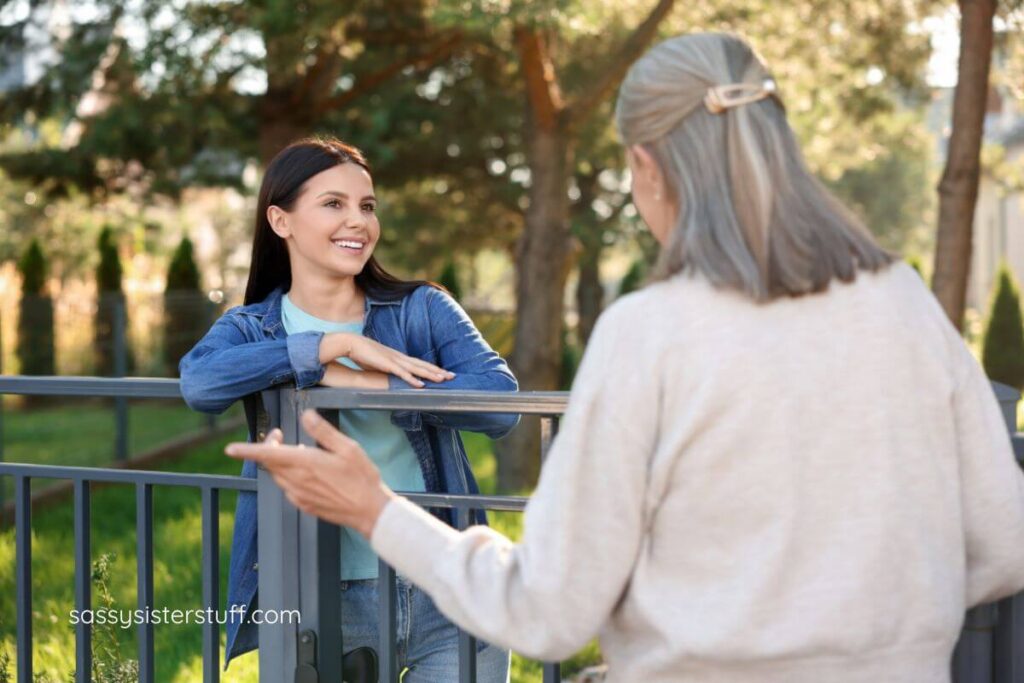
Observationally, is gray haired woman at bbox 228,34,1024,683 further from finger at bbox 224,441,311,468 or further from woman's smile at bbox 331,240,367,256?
woman's smile at bbox 331,240,367,256

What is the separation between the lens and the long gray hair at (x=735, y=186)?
1.50m

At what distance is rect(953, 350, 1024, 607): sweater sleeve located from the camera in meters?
1.63

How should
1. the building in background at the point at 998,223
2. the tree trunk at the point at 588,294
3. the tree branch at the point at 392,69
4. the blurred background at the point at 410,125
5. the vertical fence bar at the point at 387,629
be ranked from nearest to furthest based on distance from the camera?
the vertical fence bar at the point at 387,629 → the blurred background at the point at 410,125 → the tree branch at the point at 392,69 → the tree trunk at the point at 588,294 → the building in background at the point at 998,223

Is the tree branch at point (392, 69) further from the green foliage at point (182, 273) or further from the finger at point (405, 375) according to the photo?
the finger at point (405, 375)

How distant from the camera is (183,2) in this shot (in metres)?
11.3

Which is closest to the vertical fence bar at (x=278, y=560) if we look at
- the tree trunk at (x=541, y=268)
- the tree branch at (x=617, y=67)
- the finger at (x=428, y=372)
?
the finger at (x=428, y=372)

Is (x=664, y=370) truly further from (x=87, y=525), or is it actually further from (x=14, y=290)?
(x=14, y=290)

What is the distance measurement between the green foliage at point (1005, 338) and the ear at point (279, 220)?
17.3 metres

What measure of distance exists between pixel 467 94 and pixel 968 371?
58.3 ft

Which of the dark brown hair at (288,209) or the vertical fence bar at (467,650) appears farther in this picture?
the dark brown hair at (288,209)

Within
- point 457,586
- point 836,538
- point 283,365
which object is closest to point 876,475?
point 836,538

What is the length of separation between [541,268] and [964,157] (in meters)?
3.58

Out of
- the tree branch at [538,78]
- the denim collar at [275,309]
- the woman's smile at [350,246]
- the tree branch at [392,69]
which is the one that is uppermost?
the tree branch at [392,69]

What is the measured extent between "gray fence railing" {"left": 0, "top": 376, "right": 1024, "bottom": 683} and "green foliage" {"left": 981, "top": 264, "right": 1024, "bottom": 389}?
17422mm
